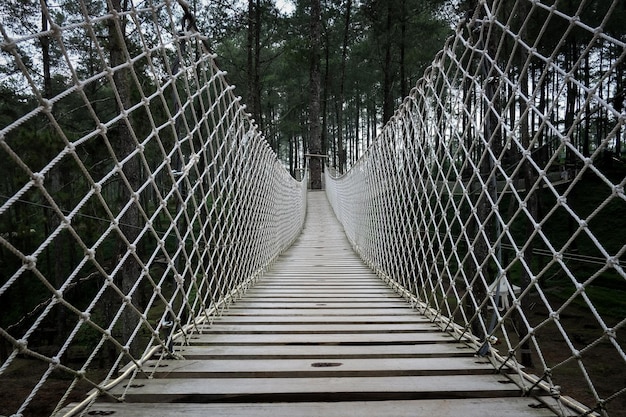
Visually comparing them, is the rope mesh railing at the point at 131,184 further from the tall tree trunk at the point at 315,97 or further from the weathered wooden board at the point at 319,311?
the tall tree trunk at the point at 315,97

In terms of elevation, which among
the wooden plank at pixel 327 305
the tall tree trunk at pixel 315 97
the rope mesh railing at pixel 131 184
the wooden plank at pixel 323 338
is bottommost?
→ the wooden plank at pixel 327 305

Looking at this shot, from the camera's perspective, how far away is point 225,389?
1005 millimetres

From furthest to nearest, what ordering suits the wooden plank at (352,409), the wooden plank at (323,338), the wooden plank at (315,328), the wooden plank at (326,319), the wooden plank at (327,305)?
the wooden plank at (327,305), the wooden plank at (326,319), the wooden plank at (315,328), the wooden plank at (323,338), the wooden plank at (352,409)

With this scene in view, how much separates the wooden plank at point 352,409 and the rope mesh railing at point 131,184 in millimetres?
123

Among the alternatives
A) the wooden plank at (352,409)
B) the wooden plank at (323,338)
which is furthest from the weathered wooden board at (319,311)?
the wooden plank at (352,409)

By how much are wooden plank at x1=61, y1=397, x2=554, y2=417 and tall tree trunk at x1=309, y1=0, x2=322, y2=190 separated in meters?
9.19

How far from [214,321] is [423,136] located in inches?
55.7

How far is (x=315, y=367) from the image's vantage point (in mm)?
1141

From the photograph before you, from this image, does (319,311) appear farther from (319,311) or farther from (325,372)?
(325,372)

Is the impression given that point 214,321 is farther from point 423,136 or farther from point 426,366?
point 423,136

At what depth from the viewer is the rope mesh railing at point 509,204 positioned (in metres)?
0.98

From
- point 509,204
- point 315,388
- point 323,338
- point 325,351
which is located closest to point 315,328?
point 323,338

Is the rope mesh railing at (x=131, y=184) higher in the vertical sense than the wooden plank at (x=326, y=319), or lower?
higher

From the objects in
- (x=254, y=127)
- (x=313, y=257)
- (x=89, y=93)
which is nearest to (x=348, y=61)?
(x=89, y=93)
